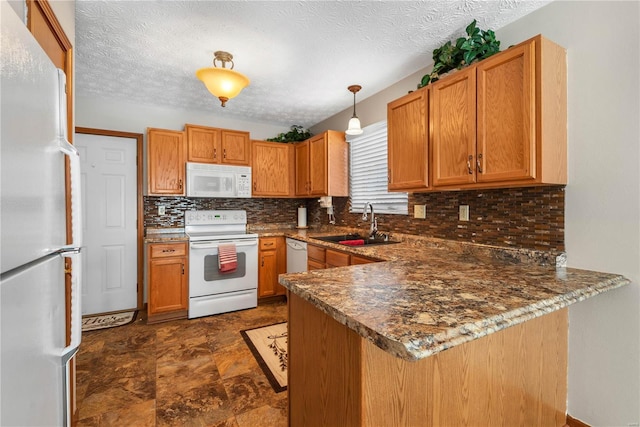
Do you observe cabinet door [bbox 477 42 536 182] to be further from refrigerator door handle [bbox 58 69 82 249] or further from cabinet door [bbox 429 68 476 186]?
refrigerator door handle [bbox 58 69 82 249]

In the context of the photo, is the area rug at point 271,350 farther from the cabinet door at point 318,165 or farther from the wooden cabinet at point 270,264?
the cabinet door at point 318,165

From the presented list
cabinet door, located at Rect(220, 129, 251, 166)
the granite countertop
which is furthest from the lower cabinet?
cabinet door, located at Rect(220, 129, 251, 166)

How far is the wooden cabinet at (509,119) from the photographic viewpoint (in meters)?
1.47

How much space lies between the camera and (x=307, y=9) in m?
1.85

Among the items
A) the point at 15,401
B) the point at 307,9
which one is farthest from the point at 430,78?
the point at 15,401

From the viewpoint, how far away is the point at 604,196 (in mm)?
1496

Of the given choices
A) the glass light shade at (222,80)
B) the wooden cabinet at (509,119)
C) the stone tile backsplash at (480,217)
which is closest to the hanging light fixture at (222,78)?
the glass light shade at (222,80)

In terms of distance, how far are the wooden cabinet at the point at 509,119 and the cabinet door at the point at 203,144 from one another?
8.83 feet

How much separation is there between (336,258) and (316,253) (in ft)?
1.26

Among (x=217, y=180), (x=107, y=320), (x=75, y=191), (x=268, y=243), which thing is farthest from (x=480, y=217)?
(x=107, y=320)

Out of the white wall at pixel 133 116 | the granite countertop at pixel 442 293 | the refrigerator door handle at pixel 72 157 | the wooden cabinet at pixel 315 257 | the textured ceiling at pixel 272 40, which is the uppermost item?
the textured ceiling at pixel 272 40

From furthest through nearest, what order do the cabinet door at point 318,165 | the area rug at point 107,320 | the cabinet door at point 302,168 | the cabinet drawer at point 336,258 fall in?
the cabinet door at point 302,168 < the cabinet door at point 318,165 < the area rug at point 107,320 < the cabinet drawer at point 336,258

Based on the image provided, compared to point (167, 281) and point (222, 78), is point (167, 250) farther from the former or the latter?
point (222, 78)

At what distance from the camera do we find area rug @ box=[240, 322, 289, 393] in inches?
82.0
